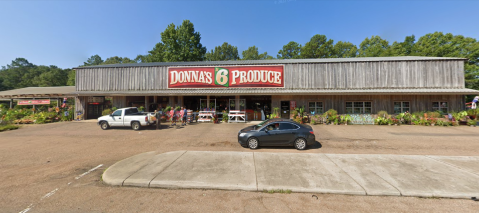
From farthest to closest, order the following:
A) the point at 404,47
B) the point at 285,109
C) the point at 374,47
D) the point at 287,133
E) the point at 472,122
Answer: the point at 374,47 < the point at 404,47 < the point at 285,109 < the point at 472,122 < the point at 287,133

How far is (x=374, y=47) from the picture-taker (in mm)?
39188

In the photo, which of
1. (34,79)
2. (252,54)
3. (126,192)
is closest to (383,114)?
(126,192)

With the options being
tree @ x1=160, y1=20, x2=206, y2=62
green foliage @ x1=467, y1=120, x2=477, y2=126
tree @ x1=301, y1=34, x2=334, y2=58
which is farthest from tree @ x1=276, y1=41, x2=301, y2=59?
green foliage @ x1=467, y1=120, x2=477, y2=126

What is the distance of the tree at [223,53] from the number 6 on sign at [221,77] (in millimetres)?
32906

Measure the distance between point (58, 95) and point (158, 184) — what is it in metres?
23.3

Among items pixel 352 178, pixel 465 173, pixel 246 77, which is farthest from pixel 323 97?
pixel 352 178

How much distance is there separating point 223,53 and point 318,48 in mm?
25974

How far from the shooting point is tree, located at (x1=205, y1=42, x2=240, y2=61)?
4891 cm

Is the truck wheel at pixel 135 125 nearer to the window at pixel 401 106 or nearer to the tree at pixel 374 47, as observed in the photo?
the window at pixel 401 106

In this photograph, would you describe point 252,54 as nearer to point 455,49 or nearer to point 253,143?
point 455,49

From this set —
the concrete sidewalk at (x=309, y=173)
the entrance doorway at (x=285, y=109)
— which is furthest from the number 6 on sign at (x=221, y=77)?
the concrete sidewalk at (x=309, y=173)

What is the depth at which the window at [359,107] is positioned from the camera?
1650 cm

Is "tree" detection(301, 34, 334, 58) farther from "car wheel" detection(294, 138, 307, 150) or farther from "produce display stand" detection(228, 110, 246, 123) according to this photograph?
"car wheel" detection(294, 138, 307, 150)

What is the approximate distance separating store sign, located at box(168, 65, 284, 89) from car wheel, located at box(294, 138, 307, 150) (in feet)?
32.6
